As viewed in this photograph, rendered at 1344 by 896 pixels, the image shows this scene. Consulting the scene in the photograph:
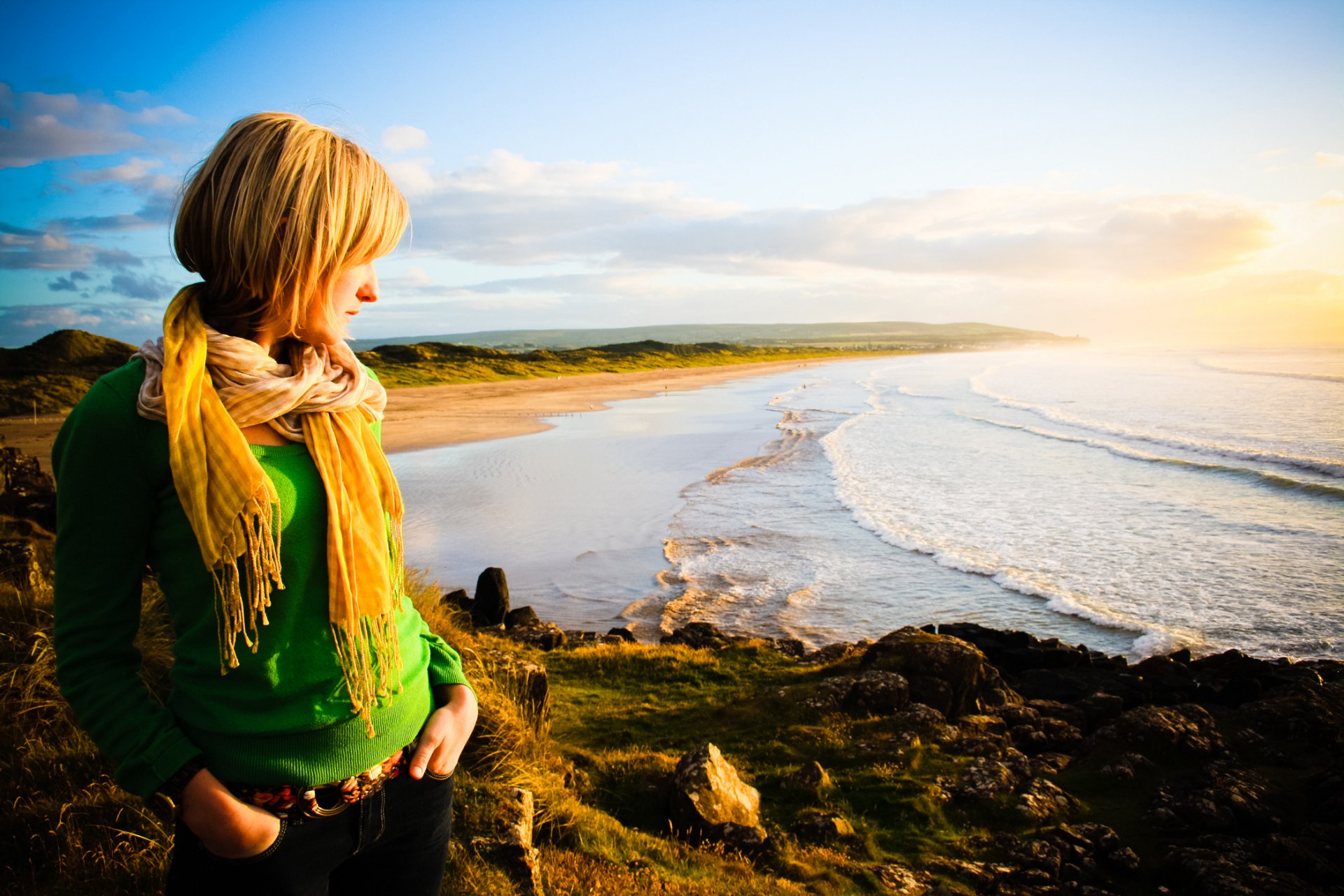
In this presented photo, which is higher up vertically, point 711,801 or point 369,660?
point 369,660

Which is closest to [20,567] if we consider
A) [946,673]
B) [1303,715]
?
[946,673]

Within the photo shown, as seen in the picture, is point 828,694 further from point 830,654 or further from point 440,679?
point 440,679

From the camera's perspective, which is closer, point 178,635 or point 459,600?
point 178,635

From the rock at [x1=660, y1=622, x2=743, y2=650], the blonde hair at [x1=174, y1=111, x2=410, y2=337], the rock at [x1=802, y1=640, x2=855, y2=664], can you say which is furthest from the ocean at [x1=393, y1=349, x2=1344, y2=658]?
the blonde hair at [x1=174, y1=111, x2=410, y2=337]

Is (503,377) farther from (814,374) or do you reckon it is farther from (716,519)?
(716,519)

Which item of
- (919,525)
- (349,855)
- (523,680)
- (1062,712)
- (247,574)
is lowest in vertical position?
(1062,712)

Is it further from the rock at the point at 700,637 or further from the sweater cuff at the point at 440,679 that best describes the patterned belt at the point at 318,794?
the rock at the point at 700,637

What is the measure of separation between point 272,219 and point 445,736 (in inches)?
41.4

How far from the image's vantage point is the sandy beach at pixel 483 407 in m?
20.9

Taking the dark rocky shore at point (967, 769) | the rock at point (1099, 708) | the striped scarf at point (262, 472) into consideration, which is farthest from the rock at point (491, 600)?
the striped scarf at point (262, 472)

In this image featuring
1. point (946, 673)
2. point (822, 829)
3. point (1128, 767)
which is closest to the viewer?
point (822, 829)

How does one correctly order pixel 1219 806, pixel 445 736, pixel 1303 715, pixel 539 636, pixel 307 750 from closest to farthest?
pixel 307 750, pixel 445 736, pixel 1219 806, pixel 1303 715, pixel 539 636

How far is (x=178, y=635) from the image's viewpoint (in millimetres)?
1323

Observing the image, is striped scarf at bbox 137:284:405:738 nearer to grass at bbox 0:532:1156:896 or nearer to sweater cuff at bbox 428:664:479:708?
sweater cuff at bbox 428:664:479:708
